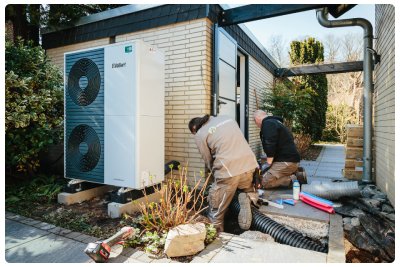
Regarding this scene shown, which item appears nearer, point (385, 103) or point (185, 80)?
point (385, 103)

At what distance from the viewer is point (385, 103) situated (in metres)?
4.00

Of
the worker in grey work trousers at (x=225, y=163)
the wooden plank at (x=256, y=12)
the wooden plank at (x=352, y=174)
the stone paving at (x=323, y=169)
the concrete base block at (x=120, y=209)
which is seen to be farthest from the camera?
the stone paving at (x=323, y=169)

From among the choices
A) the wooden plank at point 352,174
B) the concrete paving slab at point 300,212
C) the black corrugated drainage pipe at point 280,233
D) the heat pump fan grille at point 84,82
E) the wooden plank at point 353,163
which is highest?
the heat pump fan grille at point 84,82

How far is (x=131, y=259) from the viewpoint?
2.40 meters

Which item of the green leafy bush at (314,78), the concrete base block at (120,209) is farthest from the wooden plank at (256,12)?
the green leafy bush at (314,78)

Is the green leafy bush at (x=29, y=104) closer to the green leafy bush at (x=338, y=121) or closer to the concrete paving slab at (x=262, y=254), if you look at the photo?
the concrete paving slab at (x=262, y=254)

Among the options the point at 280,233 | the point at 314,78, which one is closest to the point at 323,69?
the point at 314,78

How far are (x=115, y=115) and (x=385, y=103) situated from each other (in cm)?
388

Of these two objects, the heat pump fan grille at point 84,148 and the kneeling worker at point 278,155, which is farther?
the kneeling worker at point 278,155

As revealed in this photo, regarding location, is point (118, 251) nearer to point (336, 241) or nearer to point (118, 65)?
point (336, 241)

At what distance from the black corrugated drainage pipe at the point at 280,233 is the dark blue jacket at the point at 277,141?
1380 mm

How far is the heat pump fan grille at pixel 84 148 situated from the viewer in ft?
13.0
